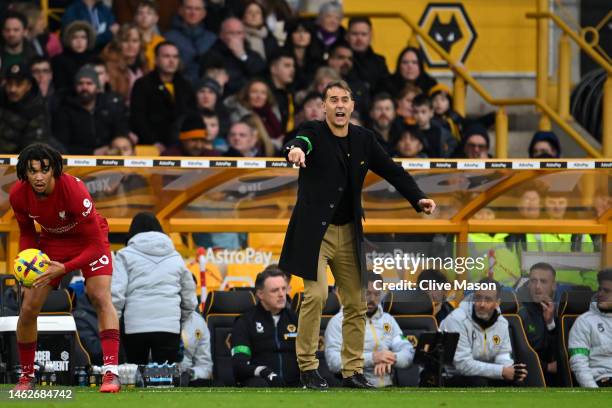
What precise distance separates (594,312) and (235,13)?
7285mm

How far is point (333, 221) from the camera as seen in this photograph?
40.9 feet

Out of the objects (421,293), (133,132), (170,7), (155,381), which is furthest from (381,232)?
(170,7)

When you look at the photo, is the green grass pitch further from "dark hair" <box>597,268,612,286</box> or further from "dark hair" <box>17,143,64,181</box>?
"dark hair" <box>597,268,612,286</box>

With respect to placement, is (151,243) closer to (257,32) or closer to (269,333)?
(269,333)

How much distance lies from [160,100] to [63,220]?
7376 millimetres

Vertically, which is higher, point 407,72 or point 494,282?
point 407,72

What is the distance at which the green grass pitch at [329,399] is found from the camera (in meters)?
11.1

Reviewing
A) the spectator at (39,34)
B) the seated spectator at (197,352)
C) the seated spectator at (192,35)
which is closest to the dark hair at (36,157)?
the seated spectator at (197,352)

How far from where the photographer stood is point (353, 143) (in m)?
12.5

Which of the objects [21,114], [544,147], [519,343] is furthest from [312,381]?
[544,147]

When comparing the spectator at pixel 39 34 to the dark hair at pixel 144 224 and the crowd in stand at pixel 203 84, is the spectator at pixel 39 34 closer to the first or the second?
the crowd in stand at pixel 203 84

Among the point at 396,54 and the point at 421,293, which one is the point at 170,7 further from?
the point at 421,293

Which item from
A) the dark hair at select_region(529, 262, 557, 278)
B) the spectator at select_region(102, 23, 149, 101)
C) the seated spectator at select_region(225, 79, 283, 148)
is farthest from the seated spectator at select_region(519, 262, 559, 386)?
the spectator at select_region(102, 23, 149, 101)

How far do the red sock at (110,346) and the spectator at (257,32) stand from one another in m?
8.75
